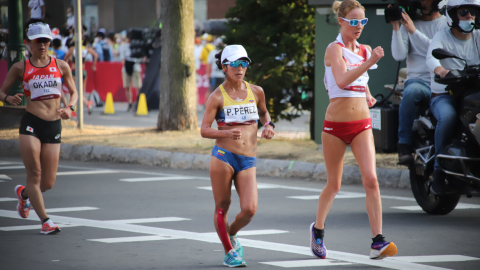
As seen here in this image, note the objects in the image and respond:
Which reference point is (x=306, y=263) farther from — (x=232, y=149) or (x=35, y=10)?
(x=35, y=10)

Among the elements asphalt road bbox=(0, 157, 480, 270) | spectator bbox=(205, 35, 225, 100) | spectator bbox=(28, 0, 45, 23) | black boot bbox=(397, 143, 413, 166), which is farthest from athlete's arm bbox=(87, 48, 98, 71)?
black boot bbox=(397, 143, 413, 166)

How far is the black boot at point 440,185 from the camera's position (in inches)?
285

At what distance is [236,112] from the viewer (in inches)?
229

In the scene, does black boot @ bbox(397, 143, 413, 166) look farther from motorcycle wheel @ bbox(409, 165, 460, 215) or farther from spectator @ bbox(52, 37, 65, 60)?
spectator @ bbox(52, 37, 65, 60)

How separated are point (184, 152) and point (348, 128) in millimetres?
6873

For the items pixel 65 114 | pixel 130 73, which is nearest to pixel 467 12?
pixel 65 114

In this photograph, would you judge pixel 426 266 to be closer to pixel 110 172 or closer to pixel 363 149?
pixel 363 149

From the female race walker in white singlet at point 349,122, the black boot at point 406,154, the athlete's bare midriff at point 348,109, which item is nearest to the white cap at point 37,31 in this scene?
the female race walker in white singlet at point 349,122

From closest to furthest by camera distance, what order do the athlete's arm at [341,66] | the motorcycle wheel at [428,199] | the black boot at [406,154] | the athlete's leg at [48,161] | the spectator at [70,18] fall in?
the athlete's arm at [341,66]
the athlete's leg at [48,161]
the motorcycle wheel at [428,199]
the black boot at [406,154]
the spectator at [70,18]

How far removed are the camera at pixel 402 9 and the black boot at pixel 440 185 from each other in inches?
64.8

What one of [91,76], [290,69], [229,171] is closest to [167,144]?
[290,69]

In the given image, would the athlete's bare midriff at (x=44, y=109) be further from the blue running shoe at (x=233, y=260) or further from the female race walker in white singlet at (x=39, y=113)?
the blue running shoe at (x=233, y=260)

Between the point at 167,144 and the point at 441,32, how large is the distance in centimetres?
688

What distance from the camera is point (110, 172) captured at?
11.7 m
